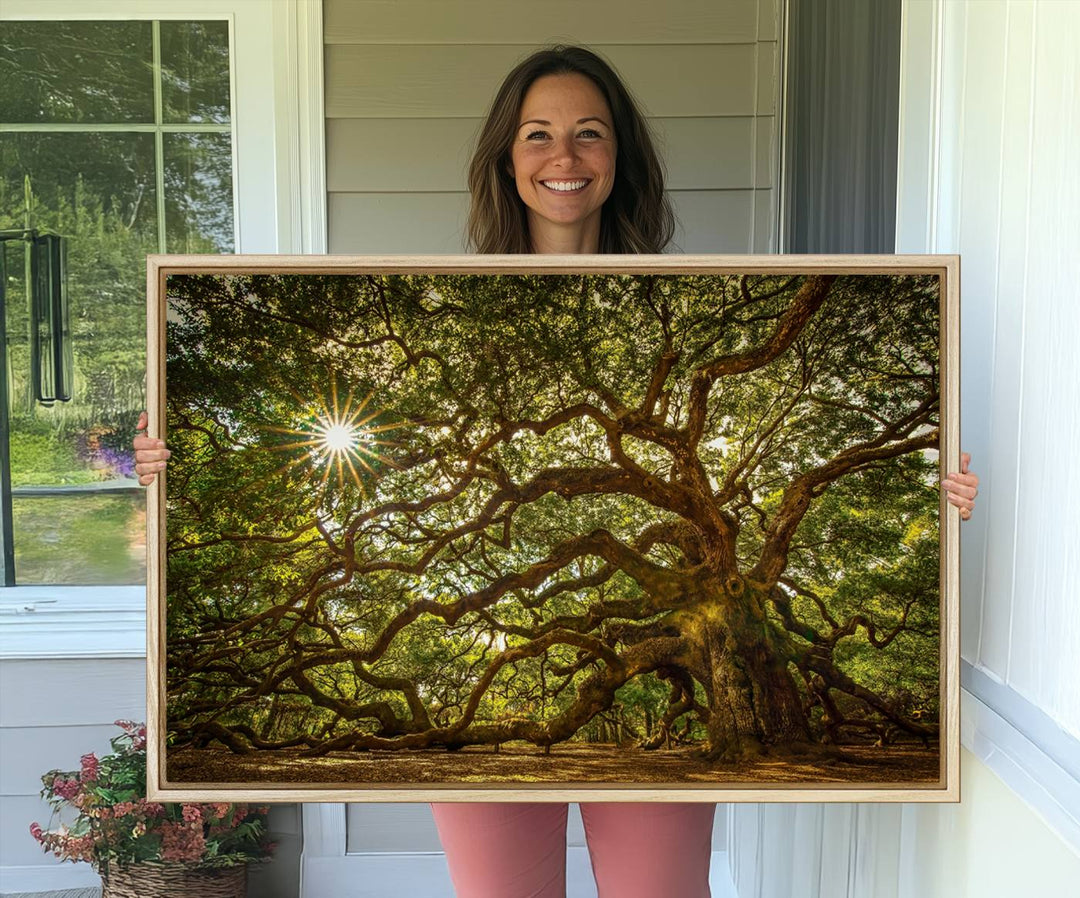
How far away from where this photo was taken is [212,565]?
1171 mm

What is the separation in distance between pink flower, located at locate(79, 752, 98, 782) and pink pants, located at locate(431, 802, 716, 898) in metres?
1.18

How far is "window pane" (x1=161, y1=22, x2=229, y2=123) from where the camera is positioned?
229 cm

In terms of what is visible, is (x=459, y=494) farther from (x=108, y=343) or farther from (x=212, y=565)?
(x=108, y=343)

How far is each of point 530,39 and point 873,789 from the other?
1.84 meters

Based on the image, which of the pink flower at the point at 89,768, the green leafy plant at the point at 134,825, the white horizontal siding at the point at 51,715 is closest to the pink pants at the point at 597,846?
the green leafy plant at the point at 134,825

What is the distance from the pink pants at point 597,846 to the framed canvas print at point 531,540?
0.23 meters

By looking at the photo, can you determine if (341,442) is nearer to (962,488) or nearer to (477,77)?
(962,488)

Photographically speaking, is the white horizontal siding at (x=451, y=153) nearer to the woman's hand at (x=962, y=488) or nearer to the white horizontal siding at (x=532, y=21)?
the white horizontal siding at (x=532, y=21)

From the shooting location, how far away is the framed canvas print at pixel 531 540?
113cm

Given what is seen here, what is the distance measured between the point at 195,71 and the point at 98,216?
0.42m

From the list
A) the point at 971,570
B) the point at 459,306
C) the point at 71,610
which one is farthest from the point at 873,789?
the point at 71,610

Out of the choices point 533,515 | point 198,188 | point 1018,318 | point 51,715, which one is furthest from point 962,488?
point 51,715

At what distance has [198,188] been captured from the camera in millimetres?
2342

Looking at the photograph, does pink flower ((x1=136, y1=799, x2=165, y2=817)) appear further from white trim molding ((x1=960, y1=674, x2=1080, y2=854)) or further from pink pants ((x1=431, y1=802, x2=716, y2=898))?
white trim molding ((x1=960, y1=674, x2=1080, y2=854))
